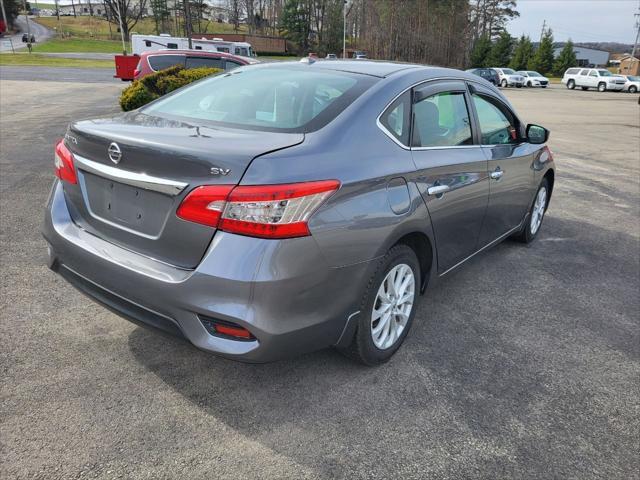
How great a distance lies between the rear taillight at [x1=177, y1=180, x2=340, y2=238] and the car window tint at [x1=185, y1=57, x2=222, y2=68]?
12282 mm

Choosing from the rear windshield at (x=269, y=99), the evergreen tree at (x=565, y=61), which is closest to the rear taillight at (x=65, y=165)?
the rear windshield at (x=269, y=99)

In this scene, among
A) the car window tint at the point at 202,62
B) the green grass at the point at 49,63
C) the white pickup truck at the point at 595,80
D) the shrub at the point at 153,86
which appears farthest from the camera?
the white pickup truck at the point at 595,80

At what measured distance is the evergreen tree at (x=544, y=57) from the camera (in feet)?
203

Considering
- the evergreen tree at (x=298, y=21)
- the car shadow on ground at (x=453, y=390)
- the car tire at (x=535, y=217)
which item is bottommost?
the car shadow on ground at (x=453, y=390)

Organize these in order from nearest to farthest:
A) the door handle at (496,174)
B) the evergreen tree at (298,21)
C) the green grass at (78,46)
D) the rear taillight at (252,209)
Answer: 1. the rear taillight at (252,209)
2. the door handle at (496,174)
3. the green grass at (78,46)
4. the evergreen tree at (298,21)

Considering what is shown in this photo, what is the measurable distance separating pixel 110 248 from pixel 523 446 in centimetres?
222

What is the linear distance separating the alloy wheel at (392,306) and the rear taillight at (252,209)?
0.80 meters

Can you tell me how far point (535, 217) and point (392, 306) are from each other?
306 cm

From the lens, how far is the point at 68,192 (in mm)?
2850

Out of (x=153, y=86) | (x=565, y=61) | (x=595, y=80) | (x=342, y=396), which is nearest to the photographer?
(x=342, y=396)

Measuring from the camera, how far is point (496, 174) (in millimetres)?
3926

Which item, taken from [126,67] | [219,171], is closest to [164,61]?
[126,67]

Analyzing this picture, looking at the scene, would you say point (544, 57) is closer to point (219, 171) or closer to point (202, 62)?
point (202, 62)

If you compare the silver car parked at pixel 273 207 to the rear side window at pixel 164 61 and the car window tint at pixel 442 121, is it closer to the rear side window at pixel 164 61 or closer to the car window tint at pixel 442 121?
the car window tint at pixel 442 121
